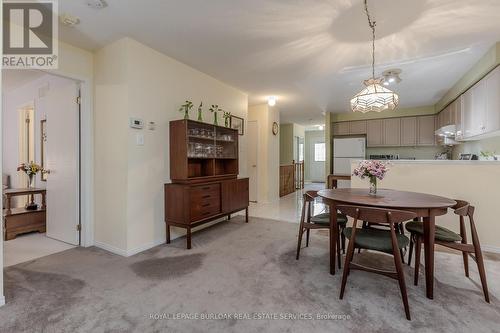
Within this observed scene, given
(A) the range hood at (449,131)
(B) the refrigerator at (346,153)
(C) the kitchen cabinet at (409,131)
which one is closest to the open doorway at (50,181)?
(B) the refrigerator at (346,153)

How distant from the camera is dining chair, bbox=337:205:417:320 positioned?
1738 mm

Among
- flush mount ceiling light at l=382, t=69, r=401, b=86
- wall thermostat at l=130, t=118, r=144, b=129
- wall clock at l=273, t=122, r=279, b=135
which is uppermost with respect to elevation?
flush mount ceiling light at l=382, t=69, r=401, b=86

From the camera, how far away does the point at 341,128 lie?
6.99 metres

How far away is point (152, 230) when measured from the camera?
312 centimetres

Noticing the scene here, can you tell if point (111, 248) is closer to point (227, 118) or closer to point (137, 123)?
point (137, 123)

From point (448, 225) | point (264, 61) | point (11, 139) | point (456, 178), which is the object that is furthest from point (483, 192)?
point (11, 139)

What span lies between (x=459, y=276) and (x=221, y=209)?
8.98 feet

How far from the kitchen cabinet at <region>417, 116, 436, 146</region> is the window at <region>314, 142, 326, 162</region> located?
5.45 meters

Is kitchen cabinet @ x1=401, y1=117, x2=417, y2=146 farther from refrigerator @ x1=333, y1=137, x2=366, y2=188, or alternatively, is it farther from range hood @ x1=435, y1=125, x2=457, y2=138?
range hood @ x1=435, y1=125, x2=457, y2=138

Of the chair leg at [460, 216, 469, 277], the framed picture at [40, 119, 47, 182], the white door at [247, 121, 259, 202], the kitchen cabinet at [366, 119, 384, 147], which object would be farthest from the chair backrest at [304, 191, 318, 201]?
the kitchen cabinet at [366, 119, 384, 147]

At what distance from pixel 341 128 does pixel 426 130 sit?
200 centimetres

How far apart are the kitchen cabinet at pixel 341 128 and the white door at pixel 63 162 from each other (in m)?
6.15

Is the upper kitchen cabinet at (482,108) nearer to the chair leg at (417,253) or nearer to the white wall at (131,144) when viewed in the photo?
the chair leg at (417,253)

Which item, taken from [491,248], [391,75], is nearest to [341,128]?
[391,75]
